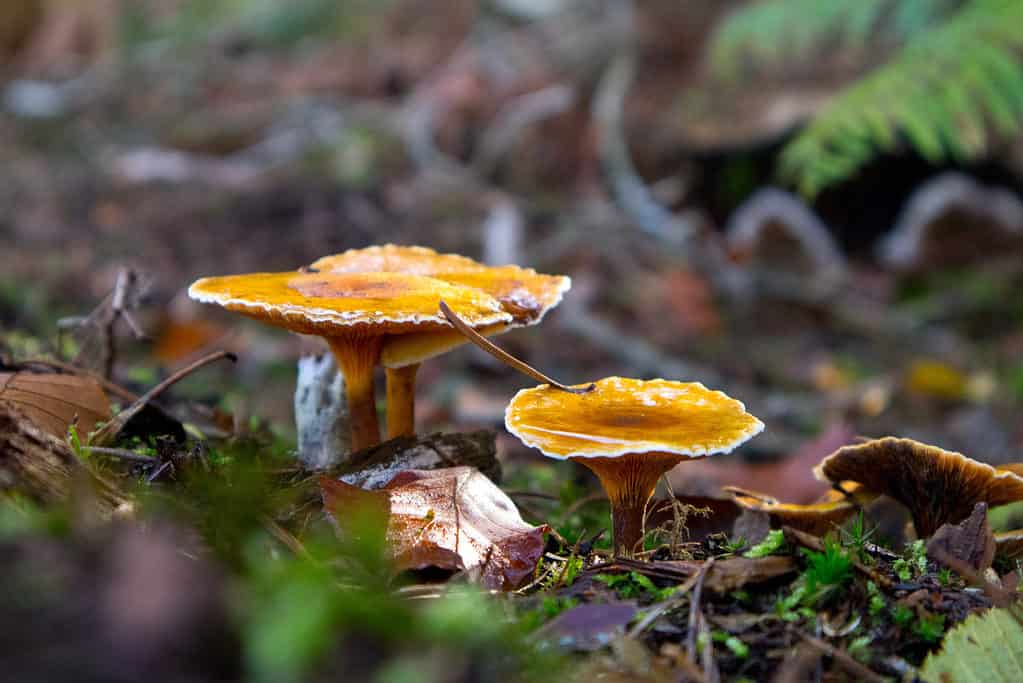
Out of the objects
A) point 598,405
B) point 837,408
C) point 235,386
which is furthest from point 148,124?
point 598,405

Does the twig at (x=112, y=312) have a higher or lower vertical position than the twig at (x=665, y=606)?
higher

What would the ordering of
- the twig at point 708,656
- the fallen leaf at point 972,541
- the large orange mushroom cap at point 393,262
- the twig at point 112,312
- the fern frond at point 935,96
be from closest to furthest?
the twig at point 708,656 → the fallen leaf at point 972,541 → the large orange mushroom cap at point 393,262 → the twig at point 112,312 → the fern frond at point 935,96

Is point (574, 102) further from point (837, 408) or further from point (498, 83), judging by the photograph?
point (837, 408)

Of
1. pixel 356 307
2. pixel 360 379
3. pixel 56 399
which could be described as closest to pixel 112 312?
pixel 56 399

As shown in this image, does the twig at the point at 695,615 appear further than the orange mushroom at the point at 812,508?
No

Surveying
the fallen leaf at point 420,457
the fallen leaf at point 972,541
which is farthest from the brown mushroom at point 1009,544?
the fallen leaf at point 420,457

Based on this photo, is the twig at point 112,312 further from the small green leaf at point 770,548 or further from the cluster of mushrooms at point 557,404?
the small green leaf at point 770,548

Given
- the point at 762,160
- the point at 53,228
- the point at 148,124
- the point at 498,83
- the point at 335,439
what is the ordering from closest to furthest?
the point at 335,439, the point at 762,160, the point at 53,228, the point at 498,83, the point at 148,124
